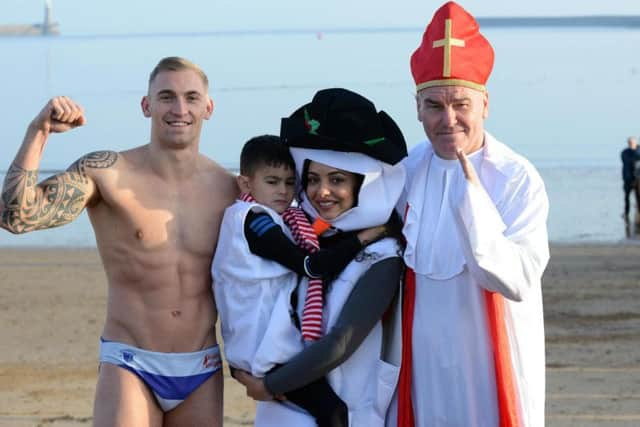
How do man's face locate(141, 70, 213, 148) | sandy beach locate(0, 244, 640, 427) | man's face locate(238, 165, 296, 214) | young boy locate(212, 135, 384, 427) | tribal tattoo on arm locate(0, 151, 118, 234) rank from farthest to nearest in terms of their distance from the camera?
sandy beach locate(0, 244, 640, 427)
man's face locate(141, 70, 213, 148)
man's face locate(238, 165, 296, 214)
tribal tattoo on arm locate(0, 151, 118, 234)
young boy locate(212, 135, 384, 427)

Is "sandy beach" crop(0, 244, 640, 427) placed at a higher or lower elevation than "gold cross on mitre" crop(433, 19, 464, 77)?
lower

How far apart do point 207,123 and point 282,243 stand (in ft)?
86.7

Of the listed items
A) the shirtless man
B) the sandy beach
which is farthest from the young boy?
the sandy beach

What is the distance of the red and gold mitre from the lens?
5.26 meters

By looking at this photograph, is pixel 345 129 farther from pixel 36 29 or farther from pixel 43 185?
pixel 36 29

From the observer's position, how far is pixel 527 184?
5176 millimetres

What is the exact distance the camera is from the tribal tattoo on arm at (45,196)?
17.5ft

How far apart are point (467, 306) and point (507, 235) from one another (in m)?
0.37

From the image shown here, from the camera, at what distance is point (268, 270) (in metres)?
5.29

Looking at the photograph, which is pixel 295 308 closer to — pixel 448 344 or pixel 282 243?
pixel 282 243

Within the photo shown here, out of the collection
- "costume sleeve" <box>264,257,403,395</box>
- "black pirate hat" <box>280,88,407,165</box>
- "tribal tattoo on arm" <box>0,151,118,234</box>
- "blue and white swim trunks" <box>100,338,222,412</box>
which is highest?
"black pirate hat" <box>280,88,407,165</box>

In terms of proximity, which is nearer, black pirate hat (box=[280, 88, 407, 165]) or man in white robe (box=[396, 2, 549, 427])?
man in white robe (box=[396, 2, 549, 427])

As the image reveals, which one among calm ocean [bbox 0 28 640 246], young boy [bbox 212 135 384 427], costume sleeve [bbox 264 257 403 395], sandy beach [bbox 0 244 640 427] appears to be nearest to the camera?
costume sleeve [bbox 264 257 403 395]

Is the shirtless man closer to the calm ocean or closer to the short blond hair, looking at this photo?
the short blond hair
